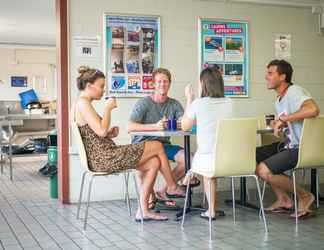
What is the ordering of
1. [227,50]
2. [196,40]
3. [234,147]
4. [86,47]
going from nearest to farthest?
[234,147]
[86,47]
[196,40]
[227,50]

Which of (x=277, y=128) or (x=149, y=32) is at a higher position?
(x=149, y=32)

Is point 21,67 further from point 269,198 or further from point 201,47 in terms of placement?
point 269,198

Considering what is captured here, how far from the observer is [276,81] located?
4.45 metres

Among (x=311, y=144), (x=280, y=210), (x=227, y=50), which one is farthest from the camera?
(x=227, y=50)

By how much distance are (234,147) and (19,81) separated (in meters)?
9.81

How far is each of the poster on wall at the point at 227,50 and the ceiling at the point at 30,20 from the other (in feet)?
1.33

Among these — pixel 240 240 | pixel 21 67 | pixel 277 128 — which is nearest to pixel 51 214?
pixel 240 240

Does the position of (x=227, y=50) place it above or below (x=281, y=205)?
above

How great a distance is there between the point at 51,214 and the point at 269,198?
2.25 m

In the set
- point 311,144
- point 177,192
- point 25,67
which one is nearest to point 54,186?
point 177,192

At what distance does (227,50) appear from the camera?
5727 millimetres

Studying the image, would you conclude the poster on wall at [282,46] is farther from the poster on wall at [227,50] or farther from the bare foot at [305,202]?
the bare foot at [305,202]

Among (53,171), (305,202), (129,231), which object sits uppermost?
(53,171)

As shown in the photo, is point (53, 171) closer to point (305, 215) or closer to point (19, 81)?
point (305, 215)
